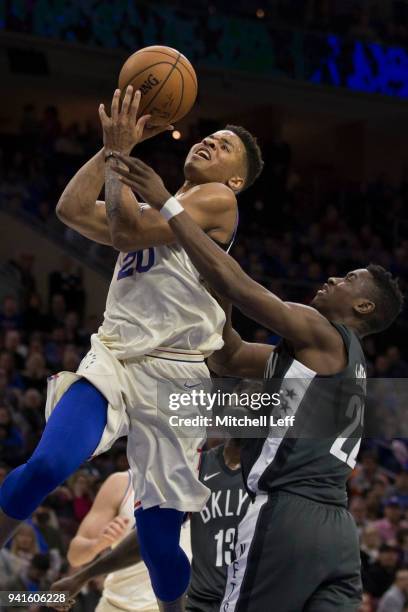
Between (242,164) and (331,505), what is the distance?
57.7 inches

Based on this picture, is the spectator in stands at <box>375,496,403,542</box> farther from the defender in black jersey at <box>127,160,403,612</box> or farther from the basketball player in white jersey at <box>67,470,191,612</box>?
the defender in black jersey at <box>127,160,403,612</box>

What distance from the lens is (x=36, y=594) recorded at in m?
4.29

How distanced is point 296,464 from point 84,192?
4.62 ft

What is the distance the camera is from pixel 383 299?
3988mm

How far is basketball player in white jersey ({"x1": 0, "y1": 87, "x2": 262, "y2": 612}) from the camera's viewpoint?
12.5ft

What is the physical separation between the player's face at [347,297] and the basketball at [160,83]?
0.90 metres

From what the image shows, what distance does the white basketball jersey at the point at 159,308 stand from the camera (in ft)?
13.0

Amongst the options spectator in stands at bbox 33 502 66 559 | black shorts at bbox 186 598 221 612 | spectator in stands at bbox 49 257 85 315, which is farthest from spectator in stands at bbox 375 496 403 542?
spectator in stands at bbox 49 257 85 315

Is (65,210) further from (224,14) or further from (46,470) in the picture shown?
(224,14)

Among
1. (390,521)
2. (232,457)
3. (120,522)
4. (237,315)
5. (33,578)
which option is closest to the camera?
(232,457)

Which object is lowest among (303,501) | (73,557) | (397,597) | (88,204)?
(397,597)

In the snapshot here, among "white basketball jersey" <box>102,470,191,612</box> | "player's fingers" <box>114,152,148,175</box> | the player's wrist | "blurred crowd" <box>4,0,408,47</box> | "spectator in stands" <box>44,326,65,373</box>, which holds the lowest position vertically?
"white basketball jersey" <box>102,470,191,612</box>

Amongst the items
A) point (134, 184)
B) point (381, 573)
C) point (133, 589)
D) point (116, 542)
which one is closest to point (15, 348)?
point (381, 573)

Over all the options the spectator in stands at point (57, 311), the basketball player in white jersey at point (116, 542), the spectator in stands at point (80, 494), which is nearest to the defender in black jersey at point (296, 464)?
the basketball player in white jersey at point (116, 542)
